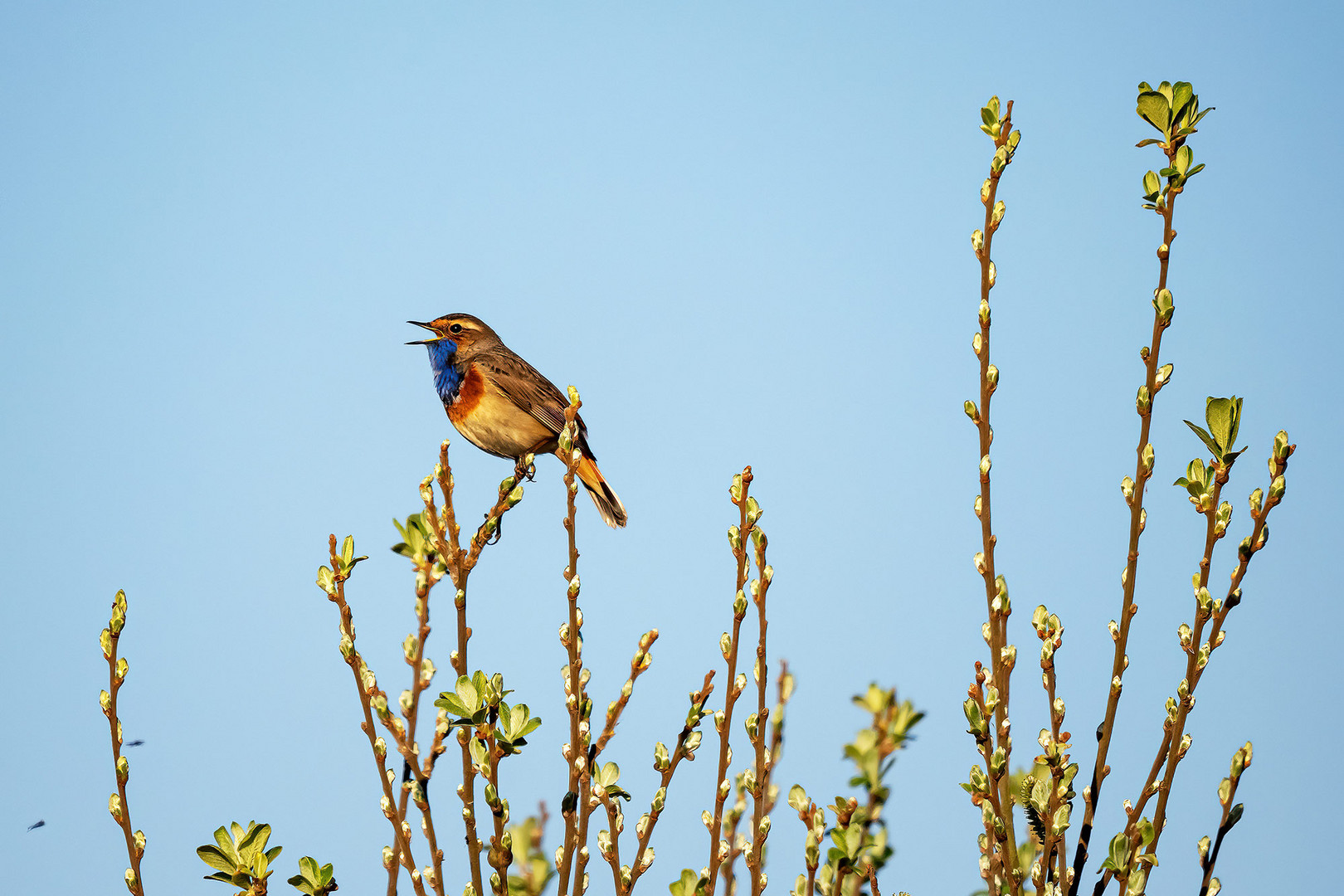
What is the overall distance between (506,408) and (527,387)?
0.27 m

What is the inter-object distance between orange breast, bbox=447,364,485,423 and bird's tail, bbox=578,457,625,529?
95cm

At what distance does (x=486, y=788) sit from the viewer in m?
3.02

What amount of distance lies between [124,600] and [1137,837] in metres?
2.92

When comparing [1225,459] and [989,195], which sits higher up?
[989,195]

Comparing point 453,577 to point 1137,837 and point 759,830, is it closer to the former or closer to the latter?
point 759,830

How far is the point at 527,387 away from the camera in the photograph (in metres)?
8.65

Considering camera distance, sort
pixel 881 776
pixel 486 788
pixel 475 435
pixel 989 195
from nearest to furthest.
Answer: pixel 881 776, pixel 486 788, pixel 989 195, pixel 475 435

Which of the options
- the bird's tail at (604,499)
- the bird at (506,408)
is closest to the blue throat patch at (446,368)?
the bird at (506,408)

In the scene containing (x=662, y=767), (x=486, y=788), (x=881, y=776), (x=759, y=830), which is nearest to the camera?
(x=881, y=776)

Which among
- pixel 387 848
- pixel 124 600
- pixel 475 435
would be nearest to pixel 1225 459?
pixel 387 848

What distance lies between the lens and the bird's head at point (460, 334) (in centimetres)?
912

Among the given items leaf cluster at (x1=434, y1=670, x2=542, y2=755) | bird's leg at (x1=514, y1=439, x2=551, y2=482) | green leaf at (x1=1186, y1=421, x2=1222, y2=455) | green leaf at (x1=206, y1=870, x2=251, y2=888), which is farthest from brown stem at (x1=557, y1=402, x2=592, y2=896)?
bird's leg at (x1=514, y1=439, x2=551, y2=482)

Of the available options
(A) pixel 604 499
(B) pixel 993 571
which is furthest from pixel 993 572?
(A) pixel 604 499

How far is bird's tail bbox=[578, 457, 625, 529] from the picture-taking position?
27.5 ft
